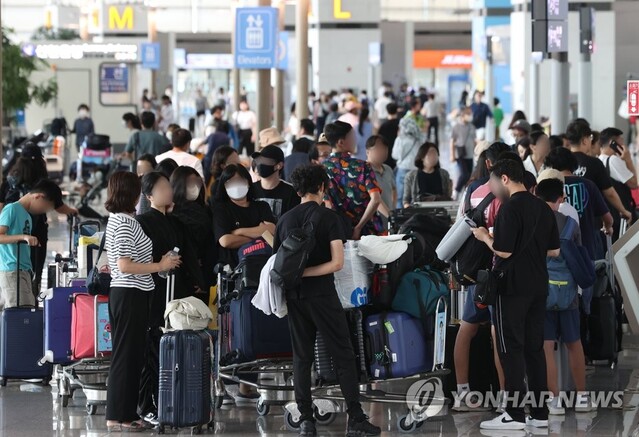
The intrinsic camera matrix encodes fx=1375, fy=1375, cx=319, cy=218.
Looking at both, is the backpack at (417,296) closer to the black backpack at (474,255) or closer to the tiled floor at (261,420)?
the black backpack at (474,255)

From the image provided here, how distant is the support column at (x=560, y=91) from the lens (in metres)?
15.8

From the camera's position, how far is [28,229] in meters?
10.1

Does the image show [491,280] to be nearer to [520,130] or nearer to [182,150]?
[182,150]

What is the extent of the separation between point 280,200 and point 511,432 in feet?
8.26

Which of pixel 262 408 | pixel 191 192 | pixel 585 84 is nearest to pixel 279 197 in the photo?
pixel 191 192

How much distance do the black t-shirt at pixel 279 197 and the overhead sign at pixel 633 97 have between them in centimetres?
238

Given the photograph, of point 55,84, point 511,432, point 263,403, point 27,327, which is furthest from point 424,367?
point 55,84

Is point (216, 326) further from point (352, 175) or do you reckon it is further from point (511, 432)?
point (511, 432)

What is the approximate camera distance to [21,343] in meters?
9.69

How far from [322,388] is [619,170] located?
4821 millimetres

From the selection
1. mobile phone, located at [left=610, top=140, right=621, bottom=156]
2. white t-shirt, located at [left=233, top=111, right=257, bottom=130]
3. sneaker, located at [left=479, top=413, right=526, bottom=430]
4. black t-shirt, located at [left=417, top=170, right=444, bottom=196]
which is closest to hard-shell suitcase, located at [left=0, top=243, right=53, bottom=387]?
sneaker, located at [left=479, top=413, right=526, bottom=430]

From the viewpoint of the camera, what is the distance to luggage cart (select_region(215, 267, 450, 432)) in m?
8.27

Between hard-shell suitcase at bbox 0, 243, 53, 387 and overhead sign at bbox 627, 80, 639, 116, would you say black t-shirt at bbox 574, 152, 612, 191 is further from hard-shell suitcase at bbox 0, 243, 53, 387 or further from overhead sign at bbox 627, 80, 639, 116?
hard-shell suitcase at bbox 0, 243, 53, 387

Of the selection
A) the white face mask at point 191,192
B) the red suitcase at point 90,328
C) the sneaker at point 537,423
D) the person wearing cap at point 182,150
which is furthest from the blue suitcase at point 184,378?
the person wearing cap at point 182,150
